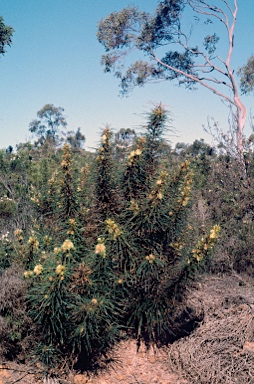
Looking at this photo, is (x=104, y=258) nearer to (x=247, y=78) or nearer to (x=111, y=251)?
(x=111, y=251)

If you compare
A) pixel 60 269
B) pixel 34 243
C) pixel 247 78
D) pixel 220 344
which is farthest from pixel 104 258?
pixel 247 78

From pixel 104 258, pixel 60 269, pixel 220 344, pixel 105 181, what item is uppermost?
pixel 105 181

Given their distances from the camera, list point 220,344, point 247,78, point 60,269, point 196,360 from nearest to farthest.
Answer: point 60,269 → point 196,360 → point 220,344 → point 247,78

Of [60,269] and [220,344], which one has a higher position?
[60,269]

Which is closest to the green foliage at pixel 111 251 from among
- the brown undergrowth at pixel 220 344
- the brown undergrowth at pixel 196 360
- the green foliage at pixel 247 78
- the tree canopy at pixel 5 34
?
the brown undergrowth at pixel 196 360

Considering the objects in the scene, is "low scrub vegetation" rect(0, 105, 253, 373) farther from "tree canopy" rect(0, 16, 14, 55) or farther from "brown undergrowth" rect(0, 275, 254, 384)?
"tree canopy" rect(0, 16, 14, 55)

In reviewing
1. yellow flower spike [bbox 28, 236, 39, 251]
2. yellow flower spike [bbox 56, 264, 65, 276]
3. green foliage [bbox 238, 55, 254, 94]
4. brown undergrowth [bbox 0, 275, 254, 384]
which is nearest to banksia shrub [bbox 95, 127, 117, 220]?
yellow flower spike [bbox 28, 236, 39, 251]

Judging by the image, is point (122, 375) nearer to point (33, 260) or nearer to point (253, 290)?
point (33, 260)

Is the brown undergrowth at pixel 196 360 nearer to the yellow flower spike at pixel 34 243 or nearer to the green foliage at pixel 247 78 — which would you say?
the yellow flower spike at pixel 34 243

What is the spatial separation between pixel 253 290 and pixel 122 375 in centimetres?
253

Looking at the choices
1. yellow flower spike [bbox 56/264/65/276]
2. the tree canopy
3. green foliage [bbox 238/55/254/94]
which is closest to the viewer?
yellow flower spike [bbox 56/264/65/276]

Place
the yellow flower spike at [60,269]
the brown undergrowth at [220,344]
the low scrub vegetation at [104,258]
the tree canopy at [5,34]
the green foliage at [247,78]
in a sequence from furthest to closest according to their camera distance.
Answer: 1. the green foliage at [247,78]
2. the tree canopy at [5,34]
3. the brown undergrowth at [220,344]
4. the low scrub vegetation at [104,258]
5. the yellow flower spike at [60,269]

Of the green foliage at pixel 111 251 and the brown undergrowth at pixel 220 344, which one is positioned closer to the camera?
the green foliage at pixel 111 251

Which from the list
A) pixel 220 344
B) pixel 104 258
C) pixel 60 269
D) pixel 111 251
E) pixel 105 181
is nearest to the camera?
pixel 60 269
